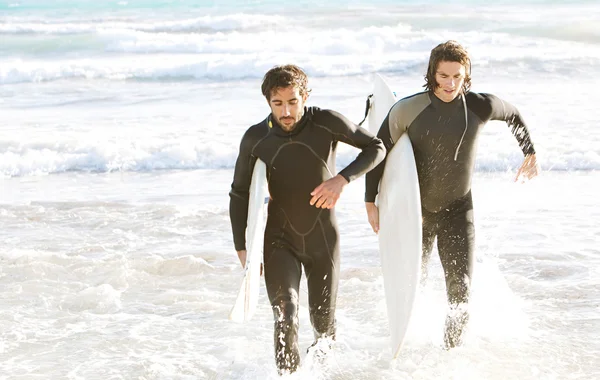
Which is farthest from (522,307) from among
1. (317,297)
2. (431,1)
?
(431,1)

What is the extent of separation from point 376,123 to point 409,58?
13.5 m

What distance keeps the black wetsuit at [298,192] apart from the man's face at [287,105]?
67 millimetres

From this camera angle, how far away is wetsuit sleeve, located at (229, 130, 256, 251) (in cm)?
376

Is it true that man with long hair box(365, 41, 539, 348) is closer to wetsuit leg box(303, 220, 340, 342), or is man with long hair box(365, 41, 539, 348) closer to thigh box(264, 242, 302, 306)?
wetsuit leg box(303, 220, 340, 342)

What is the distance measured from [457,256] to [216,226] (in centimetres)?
348

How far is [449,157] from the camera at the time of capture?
418cm

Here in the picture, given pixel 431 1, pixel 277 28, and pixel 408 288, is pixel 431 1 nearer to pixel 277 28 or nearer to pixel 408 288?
pixel 277 28

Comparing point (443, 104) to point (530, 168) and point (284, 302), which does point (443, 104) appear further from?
point (284, 302)

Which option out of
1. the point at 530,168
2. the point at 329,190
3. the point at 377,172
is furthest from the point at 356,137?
the point at 530,168

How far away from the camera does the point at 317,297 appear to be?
12.7 feet

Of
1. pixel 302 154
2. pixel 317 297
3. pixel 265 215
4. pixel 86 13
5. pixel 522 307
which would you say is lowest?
pixel 522 307

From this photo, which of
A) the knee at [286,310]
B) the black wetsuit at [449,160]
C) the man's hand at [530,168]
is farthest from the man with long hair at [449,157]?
the knee at [286,310]

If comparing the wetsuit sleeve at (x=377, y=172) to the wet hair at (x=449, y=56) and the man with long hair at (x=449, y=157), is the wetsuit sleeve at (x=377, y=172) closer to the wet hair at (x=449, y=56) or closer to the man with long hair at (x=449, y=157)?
the man with long hair at (x=449, y=157)

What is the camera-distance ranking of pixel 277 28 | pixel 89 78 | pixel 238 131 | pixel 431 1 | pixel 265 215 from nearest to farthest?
1. pixel 265 215
2. pixel 238 131
3. pixel 89 78
4. pixel 277 28
5. pixel 431 1
